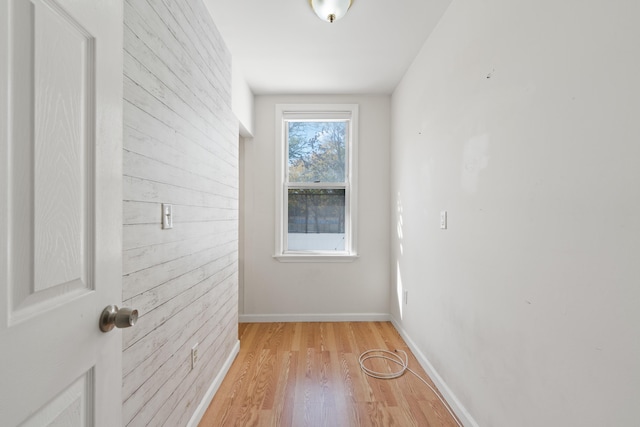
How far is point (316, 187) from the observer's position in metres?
3.43

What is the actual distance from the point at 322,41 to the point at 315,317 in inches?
101

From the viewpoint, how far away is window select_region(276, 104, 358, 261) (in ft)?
11.2

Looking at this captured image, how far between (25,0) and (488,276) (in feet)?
5.66

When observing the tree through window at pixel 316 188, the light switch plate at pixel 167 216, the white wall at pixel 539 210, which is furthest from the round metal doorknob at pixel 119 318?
the tree through window at pixel 316 188

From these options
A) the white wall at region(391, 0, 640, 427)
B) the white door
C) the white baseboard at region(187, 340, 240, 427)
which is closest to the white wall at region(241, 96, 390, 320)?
the white baseboard at region(187, 340, 240, 427)

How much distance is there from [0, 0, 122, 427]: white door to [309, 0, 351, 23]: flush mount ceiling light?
4.62 ft

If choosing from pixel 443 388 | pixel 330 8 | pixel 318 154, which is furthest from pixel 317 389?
pixel 330 8

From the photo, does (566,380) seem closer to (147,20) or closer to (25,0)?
(25,0)

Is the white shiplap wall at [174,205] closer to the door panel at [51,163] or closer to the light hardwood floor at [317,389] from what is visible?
the light hardwood floor at [317,389]

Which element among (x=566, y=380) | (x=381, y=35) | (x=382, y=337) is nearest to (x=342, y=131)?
(x=381, y=35)

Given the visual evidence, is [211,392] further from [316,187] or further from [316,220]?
[316,187]

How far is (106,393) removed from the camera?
2.26 feet

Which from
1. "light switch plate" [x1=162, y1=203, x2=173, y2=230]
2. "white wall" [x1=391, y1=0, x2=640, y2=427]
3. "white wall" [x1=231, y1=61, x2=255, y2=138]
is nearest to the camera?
"white wall" [x1=391, y1=0, x2=640, y2=427]

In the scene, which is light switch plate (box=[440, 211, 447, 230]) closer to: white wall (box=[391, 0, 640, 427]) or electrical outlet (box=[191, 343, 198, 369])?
white wall (box=[391, 0, 640, 427])
